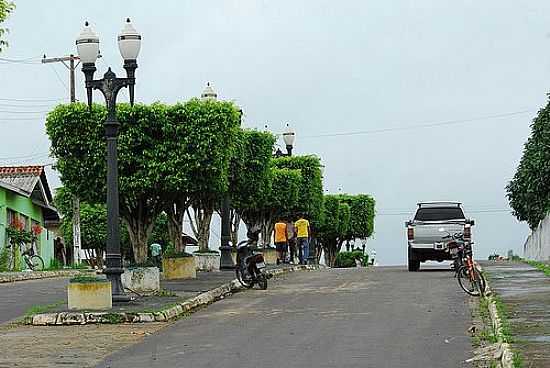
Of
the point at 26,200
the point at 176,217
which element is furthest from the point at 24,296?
the point at 26,200

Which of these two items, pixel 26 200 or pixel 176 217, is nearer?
pixel 176 217

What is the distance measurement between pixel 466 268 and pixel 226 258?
12706mm

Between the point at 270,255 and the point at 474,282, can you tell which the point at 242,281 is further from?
the point at 270,255

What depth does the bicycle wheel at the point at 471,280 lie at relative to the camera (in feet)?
68.8

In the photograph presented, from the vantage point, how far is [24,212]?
53.2 metres

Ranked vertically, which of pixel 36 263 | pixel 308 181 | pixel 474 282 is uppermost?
pixel 308 181

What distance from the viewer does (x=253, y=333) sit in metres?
16.1

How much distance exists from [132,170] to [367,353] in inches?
465

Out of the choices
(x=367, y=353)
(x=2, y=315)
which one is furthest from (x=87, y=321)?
(x=367, y=353)

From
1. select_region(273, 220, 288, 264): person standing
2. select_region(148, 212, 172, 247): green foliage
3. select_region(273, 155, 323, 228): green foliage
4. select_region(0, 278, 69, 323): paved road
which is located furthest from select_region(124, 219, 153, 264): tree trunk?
select_region(148, 212, 172, 247): green foliage

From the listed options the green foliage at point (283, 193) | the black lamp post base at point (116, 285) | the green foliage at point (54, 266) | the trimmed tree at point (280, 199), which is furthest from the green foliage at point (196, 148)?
the green foliage at point (54, 266)

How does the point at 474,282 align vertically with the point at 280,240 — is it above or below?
below

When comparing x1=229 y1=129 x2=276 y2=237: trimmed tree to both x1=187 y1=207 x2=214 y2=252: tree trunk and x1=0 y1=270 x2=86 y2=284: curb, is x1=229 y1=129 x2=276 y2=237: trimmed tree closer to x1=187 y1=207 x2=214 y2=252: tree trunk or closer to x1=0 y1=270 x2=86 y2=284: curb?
x1=187 y1=207 x2=214 y2=252: tree trunk

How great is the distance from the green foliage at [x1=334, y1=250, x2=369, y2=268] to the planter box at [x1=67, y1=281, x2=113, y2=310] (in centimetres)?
5715
